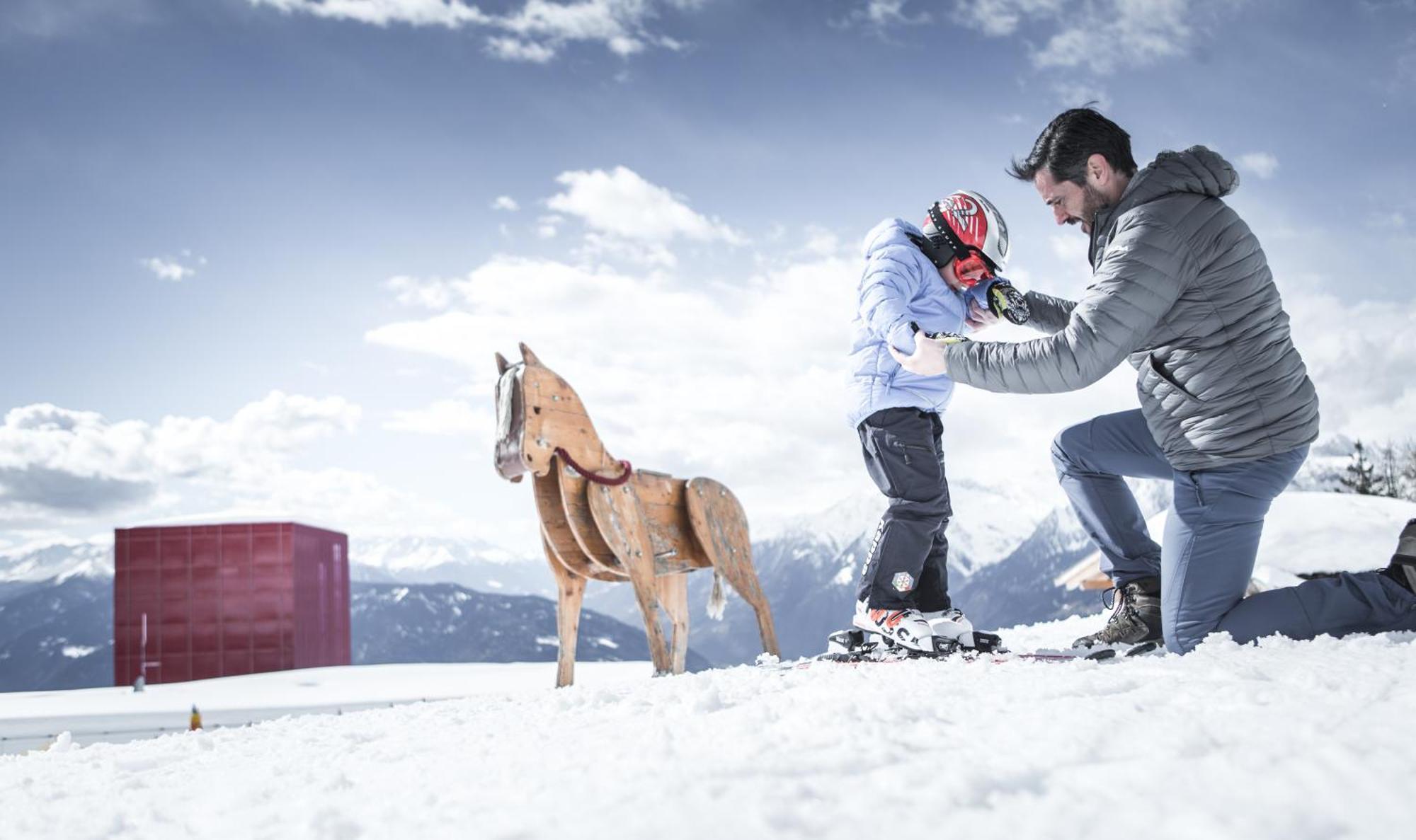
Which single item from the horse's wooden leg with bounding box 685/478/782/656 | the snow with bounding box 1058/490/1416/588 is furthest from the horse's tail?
the snow with bounding box 1058/490/1416/588

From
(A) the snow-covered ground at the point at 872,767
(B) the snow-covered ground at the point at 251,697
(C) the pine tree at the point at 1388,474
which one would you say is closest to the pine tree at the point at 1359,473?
(C) the pine tree at the point at 1388,474

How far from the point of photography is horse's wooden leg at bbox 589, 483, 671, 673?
4484 mm

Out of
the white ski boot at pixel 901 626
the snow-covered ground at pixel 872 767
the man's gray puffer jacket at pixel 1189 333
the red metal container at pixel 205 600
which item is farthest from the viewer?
the red metal container at pixel 205 600

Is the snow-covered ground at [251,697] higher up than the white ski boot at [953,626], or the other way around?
the white ski boot at [953,626]

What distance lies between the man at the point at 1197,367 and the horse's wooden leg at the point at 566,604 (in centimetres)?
235

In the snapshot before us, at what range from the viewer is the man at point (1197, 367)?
2592 millimetres

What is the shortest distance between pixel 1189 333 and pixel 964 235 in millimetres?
1014

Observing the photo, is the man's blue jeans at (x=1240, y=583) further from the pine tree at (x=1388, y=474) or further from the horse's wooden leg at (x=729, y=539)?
the pine tree at (x=1388, y=474)

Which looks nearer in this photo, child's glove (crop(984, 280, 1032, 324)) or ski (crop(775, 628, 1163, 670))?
ski (crop(775, 628, 1163, 670))

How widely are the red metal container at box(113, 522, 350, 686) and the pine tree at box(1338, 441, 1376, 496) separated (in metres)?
30.5

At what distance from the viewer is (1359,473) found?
31062 millimetres

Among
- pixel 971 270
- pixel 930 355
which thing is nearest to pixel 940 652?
pixel 930 355

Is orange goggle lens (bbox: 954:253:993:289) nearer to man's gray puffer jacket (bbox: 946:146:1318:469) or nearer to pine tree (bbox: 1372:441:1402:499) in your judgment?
man's gray puffer jacket (bbox: 946:146:1318:469)

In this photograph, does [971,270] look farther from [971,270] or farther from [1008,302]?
[1008,302]
